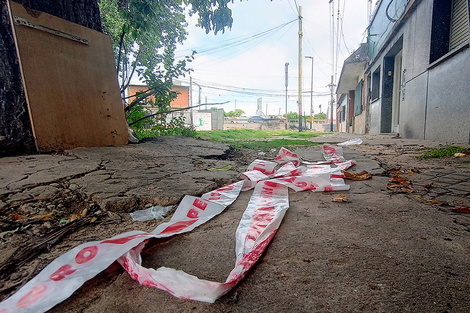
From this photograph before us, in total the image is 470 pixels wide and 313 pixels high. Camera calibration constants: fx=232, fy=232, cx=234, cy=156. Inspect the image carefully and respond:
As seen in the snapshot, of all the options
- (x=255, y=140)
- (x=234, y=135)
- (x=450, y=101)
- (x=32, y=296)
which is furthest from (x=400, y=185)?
(x=234, y=135)

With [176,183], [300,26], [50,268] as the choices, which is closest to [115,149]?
[176,183]

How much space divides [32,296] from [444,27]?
20.1 ft

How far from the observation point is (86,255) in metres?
0.80

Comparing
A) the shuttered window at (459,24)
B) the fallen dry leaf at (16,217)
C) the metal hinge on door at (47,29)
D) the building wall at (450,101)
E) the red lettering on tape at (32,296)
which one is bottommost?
the red lettering on tape at (32,296)

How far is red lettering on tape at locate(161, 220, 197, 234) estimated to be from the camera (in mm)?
1010

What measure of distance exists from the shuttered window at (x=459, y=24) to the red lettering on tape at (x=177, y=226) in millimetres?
4918

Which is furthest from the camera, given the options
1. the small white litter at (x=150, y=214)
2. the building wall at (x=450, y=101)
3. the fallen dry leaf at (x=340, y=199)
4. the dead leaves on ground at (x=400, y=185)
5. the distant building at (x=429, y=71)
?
the distant building at (x=429, y=71)

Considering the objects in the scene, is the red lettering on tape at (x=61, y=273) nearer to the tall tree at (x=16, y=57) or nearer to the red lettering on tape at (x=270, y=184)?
the red lettering on tape at (x=270, y=184)

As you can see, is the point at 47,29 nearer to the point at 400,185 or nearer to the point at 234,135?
the point at 400,185

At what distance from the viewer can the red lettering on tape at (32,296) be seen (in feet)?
2.02

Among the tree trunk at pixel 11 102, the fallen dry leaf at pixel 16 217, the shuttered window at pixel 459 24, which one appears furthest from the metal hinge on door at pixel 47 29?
the shuttered window at pixel 459 24

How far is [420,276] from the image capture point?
0.66 metres

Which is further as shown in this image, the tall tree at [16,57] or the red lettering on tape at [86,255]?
the tall tree at [16,57]

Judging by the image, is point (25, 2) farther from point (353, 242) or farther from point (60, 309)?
point (353, 242)
